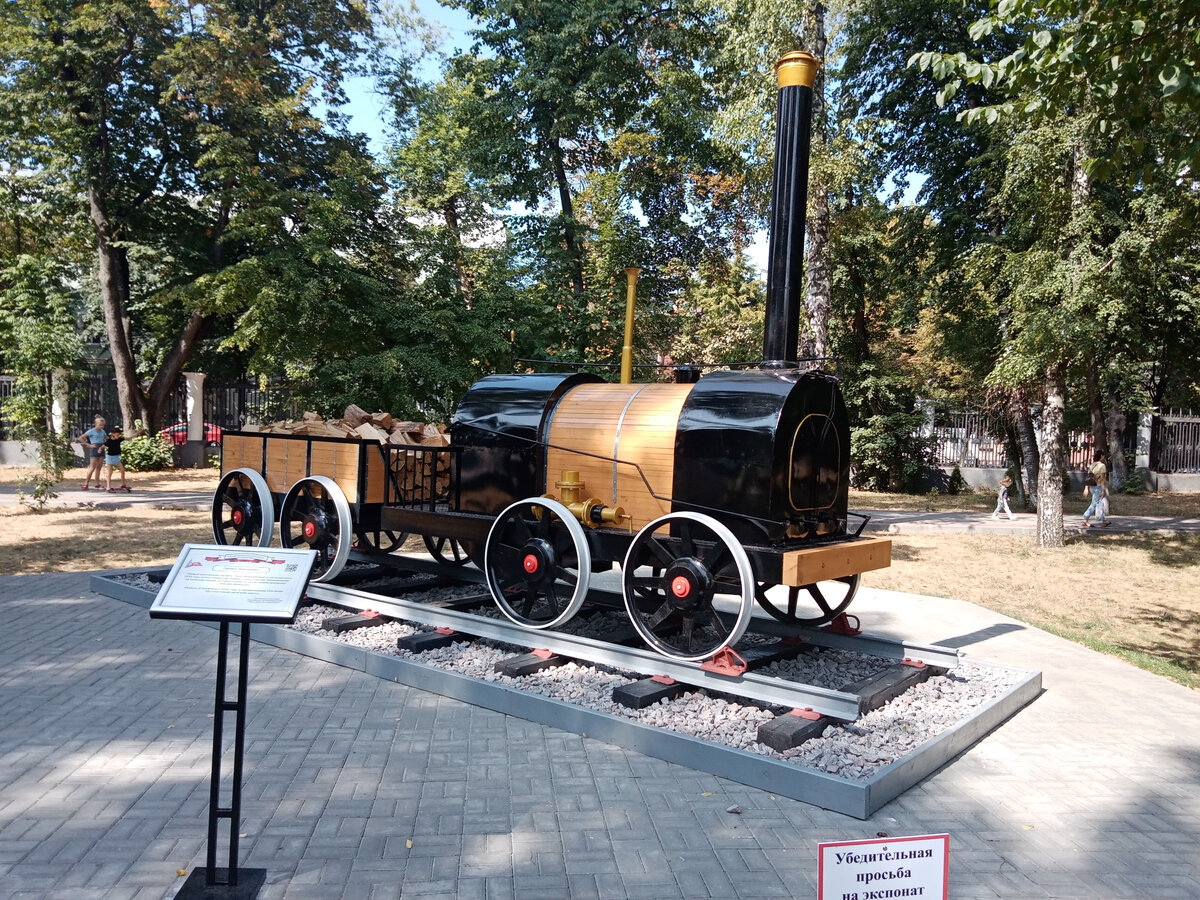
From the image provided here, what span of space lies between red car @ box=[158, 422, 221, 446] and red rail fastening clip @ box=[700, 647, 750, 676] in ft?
69.6

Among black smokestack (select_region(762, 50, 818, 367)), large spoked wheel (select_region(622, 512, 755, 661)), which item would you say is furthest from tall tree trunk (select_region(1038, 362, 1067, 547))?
large spoked wheel (select_region(622, 512, 755, 661))

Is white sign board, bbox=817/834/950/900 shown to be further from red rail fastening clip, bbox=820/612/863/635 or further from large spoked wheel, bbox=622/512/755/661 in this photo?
red rail fastening clip, bbox=820/612/863/635

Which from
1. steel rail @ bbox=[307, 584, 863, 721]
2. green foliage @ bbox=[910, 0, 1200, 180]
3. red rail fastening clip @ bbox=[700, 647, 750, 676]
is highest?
green foliage @ bbox=[910, 0, 1200, 180]

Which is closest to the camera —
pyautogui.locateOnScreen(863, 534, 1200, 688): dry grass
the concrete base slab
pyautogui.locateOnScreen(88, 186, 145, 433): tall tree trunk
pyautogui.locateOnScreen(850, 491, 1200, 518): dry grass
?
the concrete base slab

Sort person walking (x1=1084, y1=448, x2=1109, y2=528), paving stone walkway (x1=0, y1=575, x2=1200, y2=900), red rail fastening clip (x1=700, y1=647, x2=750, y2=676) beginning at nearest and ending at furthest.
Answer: paving stone walkway (x1=0, y1=575, x2=1200, y2=900), red rail fastening clip (x1=700, y1=647, x2=750, y2=676), person walking (x1=1084, y1=448, x2=1109, y2=528)

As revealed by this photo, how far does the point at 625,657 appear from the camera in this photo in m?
5.59

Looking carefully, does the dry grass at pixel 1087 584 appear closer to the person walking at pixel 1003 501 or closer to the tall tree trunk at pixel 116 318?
the person walking at pixel 1003 501

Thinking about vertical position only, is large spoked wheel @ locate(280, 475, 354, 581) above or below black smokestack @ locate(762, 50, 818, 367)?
below

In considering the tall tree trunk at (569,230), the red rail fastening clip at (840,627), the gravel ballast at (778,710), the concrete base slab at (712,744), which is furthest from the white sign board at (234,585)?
the tall tree trunk at (569,230)

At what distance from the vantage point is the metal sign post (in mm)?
3076

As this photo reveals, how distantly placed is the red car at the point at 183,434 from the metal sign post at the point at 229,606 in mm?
21863

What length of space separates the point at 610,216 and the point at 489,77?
13.7 ft

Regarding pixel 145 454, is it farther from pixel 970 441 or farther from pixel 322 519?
pixel 970 441

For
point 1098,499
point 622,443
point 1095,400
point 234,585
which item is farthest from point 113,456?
point 1095,400
